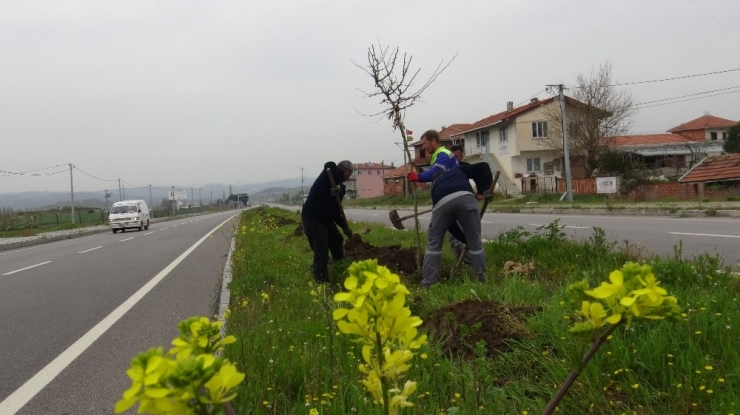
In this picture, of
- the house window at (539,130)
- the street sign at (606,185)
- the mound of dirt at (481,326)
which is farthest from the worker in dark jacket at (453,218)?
the house window at (539,130)

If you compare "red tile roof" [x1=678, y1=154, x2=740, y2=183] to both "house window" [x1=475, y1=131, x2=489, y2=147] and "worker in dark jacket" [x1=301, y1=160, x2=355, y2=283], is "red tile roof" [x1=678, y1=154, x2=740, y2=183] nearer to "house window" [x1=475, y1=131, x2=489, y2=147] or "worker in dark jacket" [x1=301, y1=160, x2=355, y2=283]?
"house window" [x1=475, y1=131, x2=489, y2=147]

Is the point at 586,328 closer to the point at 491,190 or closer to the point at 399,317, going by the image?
the point at 399,317

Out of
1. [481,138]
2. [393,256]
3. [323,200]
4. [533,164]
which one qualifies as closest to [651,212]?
[393,256]

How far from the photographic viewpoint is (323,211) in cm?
732

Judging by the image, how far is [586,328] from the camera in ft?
4.02

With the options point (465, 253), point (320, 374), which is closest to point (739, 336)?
point (320, 374)

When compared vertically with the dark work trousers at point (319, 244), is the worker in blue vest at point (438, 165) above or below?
above

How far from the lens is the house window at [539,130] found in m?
43.4

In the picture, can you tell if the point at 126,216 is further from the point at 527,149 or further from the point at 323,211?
the point at 527,149

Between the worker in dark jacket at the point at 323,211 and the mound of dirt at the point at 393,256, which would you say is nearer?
the worker in dark jacket at the point at 323,211

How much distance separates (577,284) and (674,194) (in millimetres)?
26840

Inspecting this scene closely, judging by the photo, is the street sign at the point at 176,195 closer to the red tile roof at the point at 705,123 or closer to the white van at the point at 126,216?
the white van at the point at 126,216

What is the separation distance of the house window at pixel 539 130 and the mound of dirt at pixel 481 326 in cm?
4160

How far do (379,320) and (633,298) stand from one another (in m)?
0.53
